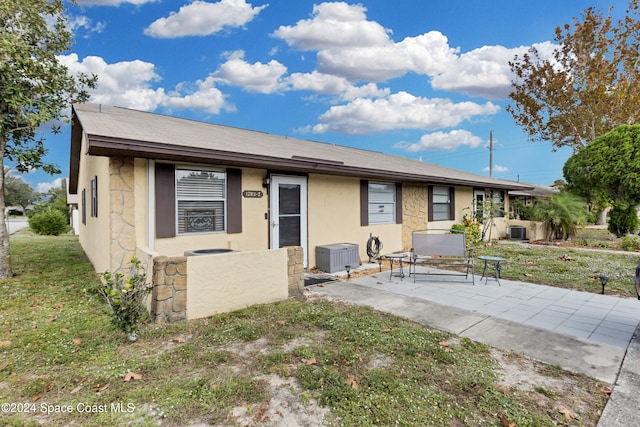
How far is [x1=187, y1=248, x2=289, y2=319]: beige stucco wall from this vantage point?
4078mm

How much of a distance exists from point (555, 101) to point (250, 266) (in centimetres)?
2214

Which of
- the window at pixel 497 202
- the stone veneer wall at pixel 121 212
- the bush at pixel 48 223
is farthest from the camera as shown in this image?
the bush at pixel 48 223

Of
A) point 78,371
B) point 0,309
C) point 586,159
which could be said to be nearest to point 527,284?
point 78,371

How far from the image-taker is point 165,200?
16.8 feet

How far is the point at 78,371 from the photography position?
2.80 meters

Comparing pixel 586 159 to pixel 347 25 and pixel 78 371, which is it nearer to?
pixel 347 25

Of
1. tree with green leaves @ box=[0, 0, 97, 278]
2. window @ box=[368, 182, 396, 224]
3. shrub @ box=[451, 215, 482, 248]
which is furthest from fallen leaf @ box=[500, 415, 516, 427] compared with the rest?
shrub @ box=[451, 215, 482, 248]

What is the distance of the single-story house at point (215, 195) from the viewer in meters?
4.80

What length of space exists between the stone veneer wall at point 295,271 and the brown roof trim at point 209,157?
5.80 ft

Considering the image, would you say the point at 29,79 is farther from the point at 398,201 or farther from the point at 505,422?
the point at 505,422

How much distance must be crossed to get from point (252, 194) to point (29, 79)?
5.08 m

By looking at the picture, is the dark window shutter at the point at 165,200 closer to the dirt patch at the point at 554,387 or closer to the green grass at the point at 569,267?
the dirt patch at the point at 554,387

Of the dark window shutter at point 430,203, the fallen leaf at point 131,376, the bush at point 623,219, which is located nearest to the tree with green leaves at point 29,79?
the fallen leaf at point 131,376

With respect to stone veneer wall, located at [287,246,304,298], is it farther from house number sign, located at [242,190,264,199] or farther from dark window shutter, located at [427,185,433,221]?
dark window shutter, located at [427,185,433,221]
